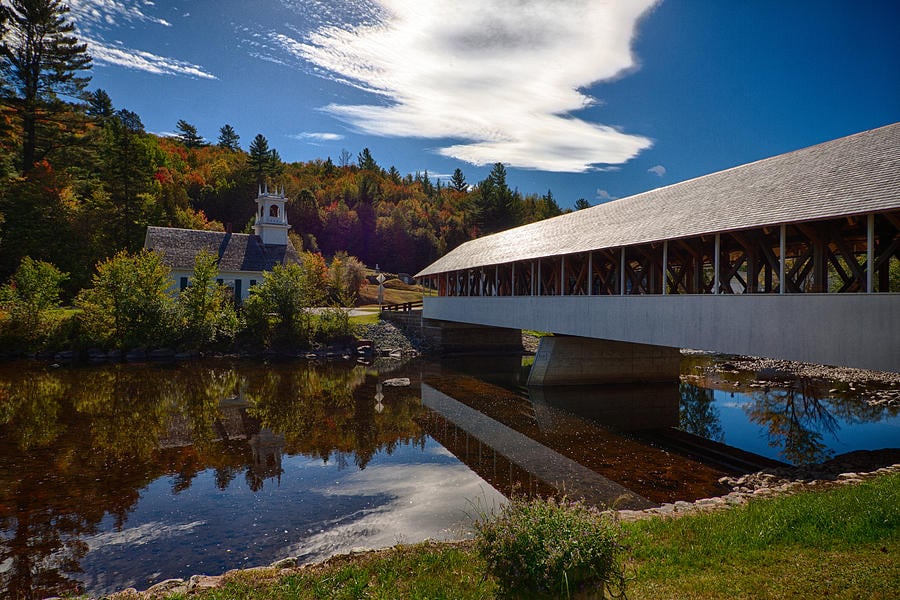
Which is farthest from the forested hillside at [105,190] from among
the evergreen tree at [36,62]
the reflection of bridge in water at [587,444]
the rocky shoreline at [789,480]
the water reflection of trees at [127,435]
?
the rocky shoreline at [789,480]

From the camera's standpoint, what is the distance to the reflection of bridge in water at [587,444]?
9.89 meters

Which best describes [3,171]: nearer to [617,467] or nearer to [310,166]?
[617,467]

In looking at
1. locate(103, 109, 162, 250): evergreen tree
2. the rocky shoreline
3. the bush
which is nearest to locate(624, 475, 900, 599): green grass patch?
the bush

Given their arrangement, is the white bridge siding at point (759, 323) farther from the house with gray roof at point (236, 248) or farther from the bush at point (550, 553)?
the house with gray roof at point (236, 248)

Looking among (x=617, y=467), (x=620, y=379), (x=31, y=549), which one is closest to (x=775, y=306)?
(x=617, y=467)

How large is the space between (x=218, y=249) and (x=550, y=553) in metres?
39.1

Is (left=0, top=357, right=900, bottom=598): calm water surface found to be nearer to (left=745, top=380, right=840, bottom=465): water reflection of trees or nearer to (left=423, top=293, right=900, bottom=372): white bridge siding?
(left=745, top=380, right=840, bottom=465): water reflection of trees

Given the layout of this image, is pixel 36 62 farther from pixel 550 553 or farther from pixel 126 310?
pixel 550 553

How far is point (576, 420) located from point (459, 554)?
33.1 feet

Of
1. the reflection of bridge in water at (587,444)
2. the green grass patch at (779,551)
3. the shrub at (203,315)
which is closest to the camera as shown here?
the green grass patch at (779,551)

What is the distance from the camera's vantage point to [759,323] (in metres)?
10.9

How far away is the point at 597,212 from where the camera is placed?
21.2 meters

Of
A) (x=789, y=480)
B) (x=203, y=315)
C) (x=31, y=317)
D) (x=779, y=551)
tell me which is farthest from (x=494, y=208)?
(x=779, y=551)

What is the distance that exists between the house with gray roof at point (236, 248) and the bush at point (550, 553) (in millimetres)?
33282
